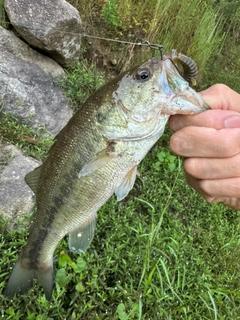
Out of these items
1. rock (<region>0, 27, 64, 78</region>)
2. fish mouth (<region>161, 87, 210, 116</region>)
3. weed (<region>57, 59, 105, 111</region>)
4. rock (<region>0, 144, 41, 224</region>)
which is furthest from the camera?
weed (<region>57, 59, 105, 111</region>)

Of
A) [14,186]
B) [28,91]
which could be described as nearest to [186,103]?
[14,186]

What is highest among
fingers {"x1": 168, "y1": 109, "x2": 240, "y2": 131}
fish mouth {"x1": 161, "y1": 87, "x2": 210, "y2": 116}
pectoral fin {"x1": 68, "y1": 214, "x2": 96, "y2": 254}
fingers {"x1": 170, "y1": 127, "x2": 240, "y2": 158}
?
fish mouth {"x1": 161, "y1": 87, "x2": 210, "y2": 116}

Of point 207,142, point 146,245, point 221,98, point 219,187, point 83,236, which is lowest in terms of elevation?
point 146,245

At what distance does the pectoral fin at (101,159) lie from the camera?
60.7 inches

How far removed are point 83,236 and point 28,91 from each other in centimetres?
242

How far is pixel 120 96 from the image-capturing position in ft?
5.20

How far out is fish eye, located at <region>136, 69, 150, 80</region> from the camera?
154 centimetres

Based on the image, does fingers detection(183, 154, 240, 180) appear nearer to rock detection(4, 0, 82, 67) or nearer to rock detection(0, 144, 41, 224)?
rock detection(0, 144, 41, 224)

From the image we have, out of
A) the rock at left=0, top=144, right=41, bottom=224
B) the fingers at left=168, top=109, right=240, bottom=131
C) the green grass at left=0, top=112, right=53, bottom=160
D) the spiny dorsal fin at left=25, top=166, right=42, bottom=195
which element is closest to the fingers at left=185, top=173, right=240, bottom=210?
the fingers at left=168, top=109, right=240, bottom=131

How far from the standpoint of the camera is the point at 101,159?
1544 millimetres

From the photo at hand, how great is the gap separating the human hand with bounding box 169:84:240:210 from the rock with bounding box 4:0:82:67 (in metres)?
2.81

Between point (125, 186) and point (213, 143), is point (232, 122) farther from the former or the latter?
point (125, 186)

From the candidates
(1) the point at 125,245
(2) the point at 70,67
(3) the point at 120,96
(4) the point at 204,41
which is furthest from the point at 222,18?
(3) the point at 120,96

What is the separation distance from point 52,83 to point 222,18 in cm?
336
